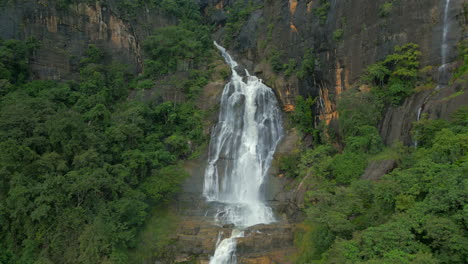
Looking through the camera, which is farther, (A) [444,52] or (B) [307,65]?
(B) [307,65]

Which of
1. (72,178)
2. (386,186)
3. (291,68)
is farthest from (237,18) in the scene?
(386,186)

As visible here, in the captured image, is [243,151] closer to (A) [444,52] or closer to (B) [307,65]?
(B) [307,65]

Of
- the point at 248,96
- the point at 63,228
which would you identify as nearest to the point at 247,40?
the point at 248,96

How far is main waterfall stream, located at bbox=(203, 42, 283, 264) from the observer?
20.0 metres

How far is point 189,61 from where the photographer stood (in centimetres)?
3012

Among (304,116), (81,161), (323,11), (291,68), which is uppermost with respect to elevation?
(323,11)

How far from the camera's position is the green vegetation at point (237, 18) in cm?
3638

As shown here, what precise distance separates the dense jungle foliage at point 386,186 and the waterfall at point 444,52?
1.24m

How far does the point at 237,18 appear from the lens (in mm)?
38062

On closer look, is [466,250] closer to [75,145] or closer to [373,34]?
[373,34]

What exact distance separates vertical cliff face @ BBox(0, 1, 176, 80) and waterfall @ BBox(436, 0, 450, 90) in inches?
929

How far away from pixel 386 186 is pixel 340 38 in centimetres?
1321

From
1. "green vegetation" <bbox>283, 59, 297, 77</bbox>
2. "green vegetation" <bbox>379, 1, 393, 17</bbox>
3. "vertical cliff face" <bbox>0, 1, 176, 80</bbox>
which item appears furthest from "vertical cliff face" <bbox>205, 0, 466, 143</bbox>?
"vertical cliff face" <bbox>0, 1, 176, 80</bbox>

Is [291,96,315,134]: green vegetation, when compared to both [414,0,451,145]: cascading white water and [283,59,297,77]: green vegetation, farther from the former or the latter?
[414,0,451,145]: cascading white water
